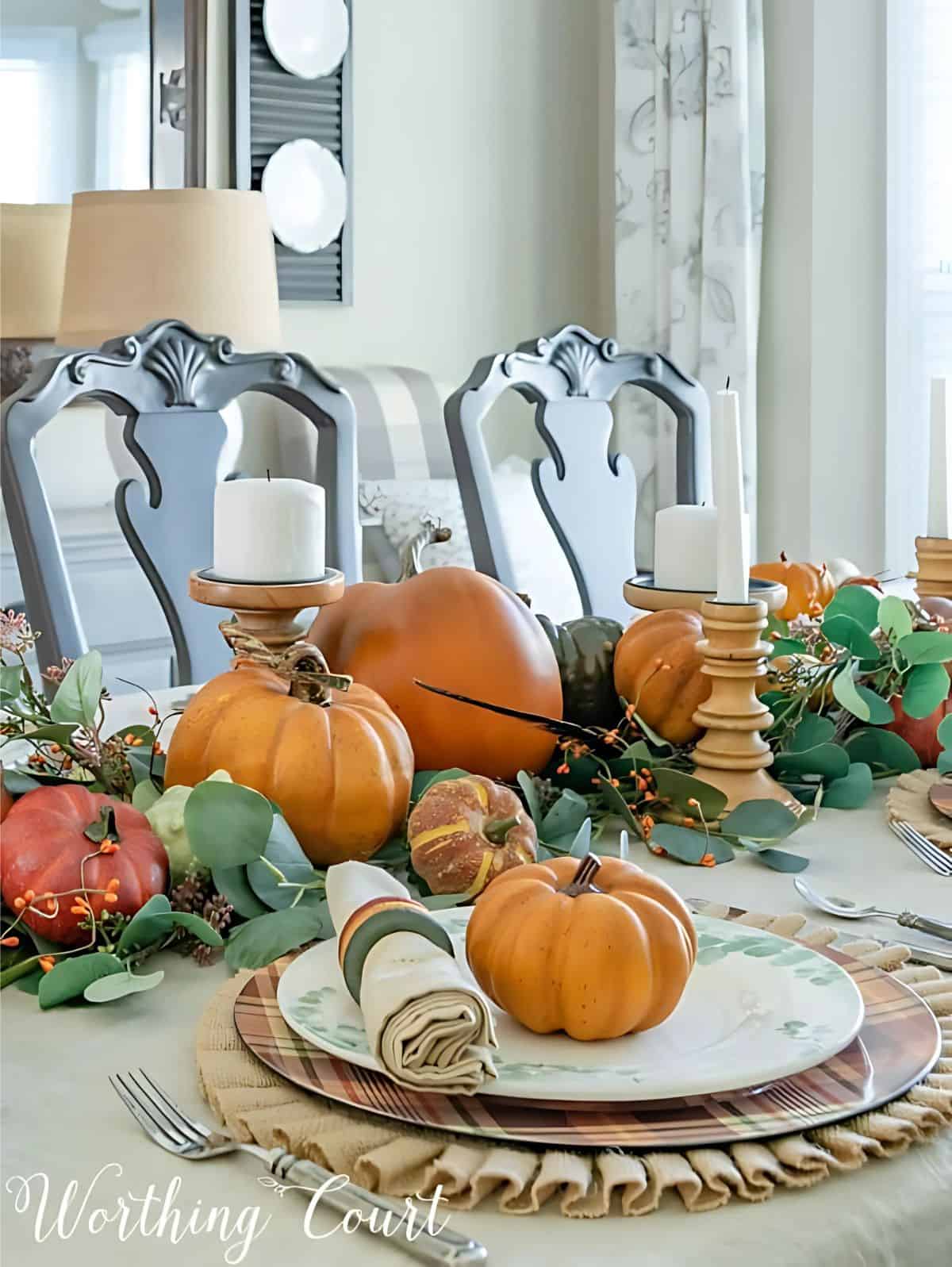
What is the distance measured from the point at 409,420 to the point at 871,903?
2.39m

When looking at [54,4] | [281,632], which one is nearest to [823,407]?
[54,4]

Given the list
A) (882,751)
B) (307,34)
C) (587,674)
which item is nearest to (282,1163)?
(587,674)

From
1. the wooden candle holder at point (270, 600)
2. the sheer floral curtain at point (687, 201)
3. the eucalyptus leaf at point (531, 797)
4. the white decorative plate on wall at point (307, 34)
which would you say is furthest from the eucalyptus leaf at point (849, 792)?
the white decorative plate on wall at point (307, 34)

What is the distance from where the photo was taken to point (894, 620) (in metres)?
1.04

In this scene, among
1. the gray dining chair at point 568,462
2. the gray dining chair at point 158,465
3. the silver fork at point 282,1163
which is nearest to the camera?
the silver fork at point 282,1163

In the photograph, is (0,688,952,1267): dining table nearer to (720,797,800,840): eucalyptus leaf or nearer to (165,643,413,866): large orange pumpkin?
(165,643,413,866): large orange pumpkin

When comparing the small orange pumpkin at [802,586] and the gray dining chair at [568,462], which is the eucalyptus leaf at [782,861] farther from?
the gray dining chair at [568,462]

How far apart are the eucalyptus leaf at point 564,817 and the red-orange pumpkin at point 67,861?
232 millimetres

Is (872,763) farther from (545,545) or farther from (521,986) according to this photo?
(545,545)

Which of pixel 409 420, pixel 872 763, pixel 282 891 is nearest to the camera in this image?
pixel 282 891

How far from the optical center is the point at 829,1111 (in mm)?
475

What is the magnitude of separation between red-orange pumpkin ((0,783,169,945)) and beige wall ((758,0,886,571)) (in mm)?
2836

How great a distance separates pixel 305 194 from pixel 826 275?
1.19m

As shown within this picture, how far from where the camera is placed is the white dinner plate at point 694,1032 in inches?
19.1
